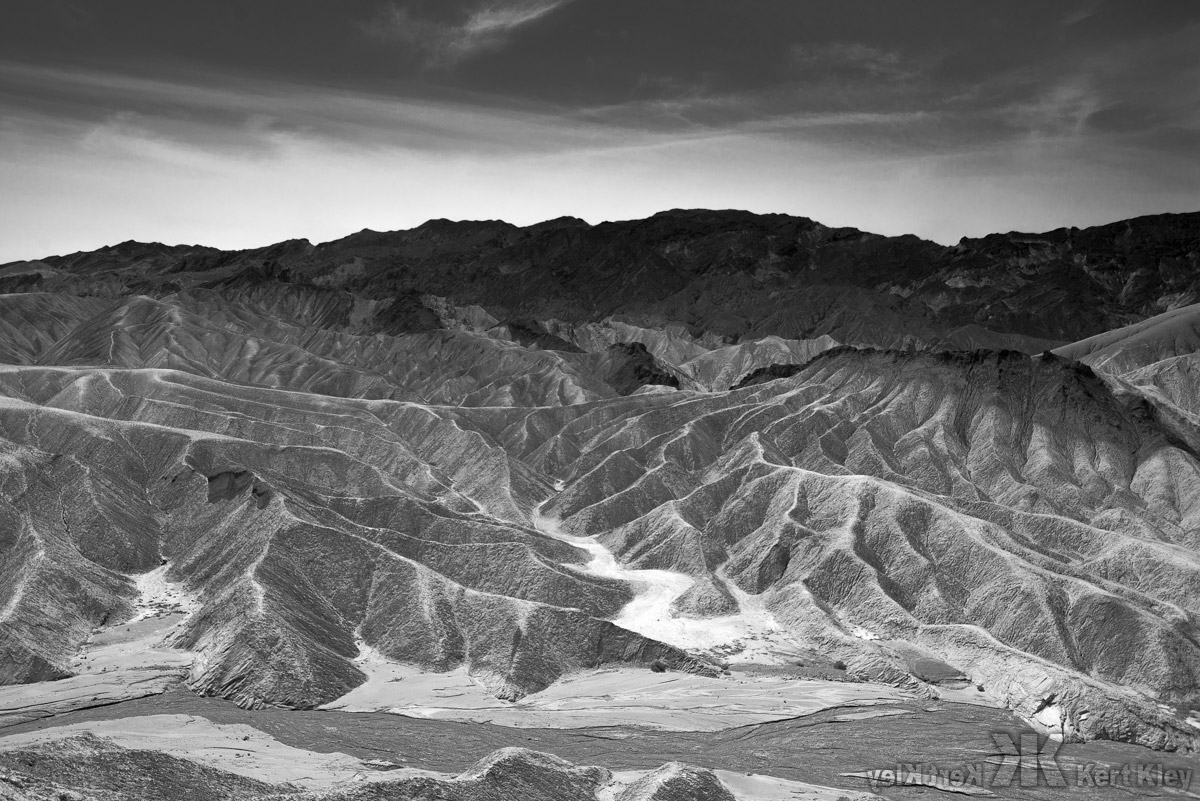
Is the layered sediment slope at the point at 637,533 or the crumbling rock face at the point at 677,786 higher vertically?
the layered sediment slope at the point at 637,533

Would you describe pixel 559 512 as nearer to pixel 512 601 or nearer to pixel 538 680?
pixel 512 601

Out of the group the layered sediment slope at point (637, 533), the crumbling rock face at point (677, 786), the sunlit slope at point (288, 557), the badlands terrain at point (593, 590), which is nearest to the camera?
the crumbling rock face at point (677, 786)

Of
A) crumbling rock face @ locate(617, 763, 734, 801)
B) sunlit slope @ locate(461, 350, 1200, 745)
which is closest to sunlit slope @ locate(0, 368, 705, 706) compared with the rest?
sunlit slope @ locate(461, 350, 1200, 745)

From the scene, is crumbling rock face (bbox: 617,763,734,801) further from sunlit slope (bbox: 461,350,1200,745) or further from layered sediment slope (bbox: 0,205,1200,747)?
sunlit slope (bbox: 461,350,1200,745)

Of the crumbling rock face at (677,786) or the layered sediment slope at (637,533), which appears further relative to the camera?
the layered sediment slope at (637,533)

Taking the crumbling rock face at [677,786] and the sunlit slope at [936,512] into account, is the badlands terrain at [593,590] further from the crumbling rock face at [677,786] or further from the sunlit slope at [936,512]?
the sunlit slope at [936,512]

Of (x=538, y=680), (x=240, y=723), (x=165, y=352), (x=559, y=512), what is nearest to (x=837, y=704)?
(x=538, y=680)

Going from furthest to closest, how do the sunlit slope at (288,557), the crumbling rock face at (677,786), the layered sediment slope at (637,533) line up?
the layered sediment slope at (637,533), the sunlit slope at (288,557), the crumbling rock face at (677,786)

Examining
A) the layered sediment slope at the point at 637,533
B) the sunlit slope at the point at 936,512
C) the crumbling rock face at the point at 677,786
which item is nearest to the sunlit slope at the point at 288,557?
the layered sediment slope at the point at 637,533
